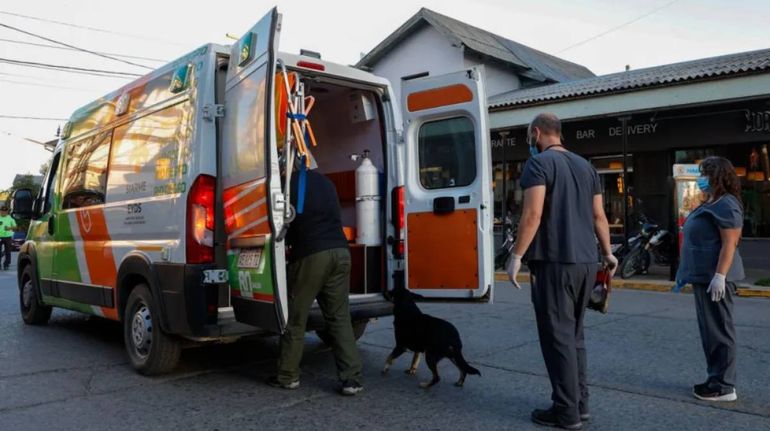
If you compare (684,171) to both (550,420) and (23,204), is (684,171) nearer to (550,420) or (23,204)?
(550,420)

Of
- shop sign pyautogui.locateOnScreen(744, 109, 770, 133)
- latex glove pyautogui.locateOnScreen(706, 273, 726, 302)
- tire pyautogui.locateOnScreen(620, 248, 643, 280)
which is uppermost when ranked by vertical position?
shop sign pyautogui.locateOnScreen(744, 109, 770, 133)

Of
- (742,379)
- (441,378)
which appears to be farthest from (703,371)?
(441,378)

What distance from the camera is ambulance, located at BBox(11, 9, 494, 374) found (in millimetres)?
4453

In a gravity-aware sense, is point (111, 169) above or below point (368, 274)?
above

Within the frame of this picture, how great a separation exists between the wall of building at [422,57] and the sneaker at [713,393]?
55.8 ft

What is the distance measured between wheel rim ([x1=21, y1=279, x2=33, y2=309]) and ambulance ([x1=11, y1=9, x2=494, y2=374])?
2.84 feet

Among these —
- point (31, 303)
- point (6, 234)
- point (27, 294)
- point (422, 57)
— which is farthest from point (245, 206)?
point (422, 57)

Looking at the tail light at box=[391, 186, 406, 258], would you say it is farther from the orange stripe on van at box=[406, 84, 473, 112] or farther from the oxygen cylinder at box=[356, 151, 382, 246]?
the orange stripe on van at box=[406, 84, 473, 112]

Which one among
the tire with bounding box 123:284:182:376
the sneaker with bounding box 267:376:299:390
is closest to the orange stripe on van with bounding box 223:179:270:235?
the tire with bounding box 123:284:182:376

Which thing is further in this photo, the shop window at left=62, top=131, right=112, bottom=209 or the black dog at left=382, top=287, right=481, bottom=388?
the shop window at left=62, top=131, right=112, bottom=209

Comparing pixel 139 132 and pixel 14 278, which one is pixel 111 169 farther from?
pixel 14 278

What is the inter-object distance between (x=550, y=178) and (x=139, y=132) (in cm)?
340

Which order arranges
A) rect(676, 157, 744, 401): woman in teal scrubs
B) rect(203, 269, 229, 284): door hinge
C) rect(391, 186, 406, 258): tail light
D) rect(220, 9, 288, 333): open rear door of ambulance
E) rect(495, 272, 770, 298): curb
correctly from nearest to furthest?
rect(220, 9, 288, 333): open rear door of ambulance → rect(676, 157, 744, 401): woman in teal scrubs → rect(203, 269, 229, 284): door hinge → rect(391, 186, 406, 258): tail light → rect(495, 272, 770, 298): curb

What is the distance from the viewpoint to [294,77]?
15.7ft
